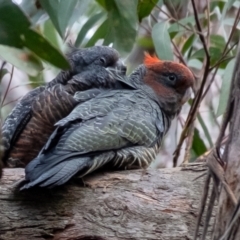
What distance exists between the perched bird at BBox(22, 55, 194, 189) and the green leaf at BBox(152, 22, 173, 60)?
72 mm

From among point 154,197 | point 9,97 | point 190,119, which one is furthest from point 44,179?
point 9,97

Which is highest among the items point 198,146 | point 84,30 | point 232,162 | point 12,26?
point 12,26

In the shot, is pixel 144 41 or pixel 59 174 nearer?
pixel 59 174

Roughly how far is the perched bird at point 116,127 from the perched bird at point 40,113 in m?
0.06

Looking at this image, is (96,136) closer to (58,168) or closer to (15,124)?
(58,168)

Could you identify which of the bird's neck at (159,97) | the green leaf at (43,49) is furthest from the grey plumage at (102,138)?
the green leaf at (43,49)

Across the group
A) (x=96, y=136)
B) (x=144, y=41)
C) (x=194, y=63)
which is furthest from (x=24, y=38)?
(x=144, y=41)

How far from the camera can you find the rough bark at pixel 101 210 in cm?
172

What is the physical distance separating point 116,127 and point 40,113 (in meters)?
0.31

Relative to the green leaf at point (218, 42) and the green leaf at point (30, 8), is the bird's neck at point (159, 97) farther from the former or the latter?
the green leaf at point (30, 8)

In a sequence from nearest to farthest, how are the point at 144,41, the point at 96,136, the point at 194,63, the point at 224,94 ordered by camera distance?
the point at 96,136 → the point at 224,94 → the point at 194,63 → the point at 144,41

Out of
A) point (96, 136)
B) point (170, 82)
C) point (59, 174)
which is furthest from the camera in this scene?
point (170, 82)

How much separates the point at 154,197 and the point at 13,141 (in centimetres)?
65

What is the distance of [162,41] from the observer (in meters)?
2.49
